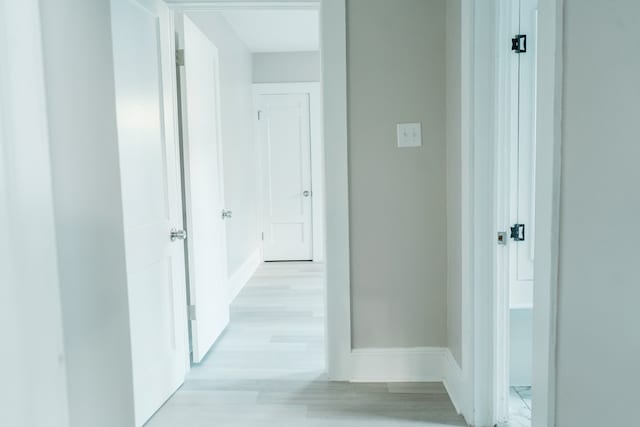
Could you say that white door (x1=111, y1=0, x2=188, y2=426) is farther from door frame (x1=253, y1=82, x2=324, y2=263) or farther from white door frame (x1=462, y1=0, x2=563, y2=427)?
door frame (x1=253, y1=82, x2=324, y2=263)

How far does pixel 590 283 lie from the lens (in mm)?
927

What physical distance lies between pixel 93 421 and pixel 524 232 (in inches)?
74.2

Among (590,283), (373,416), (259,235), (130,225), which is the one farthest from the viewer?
(259,235)

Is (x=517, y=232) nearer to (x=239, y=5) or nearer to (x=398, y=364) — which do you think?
(x=398, y=364)

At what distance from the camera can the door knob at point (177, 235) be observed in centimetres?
240

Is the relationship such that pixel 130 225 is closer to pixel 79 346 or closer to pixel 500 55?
pixel 79 346

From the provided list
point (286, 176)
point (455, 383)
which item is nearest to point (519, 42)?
point (455, 383)

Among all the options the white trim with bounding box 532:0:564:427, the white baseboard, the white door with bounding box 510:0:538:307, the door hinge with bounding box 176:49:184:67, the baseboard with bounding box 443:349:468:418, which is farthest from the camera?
the white baseboard

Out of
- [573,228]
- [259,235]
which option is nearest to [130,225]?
[573,228]

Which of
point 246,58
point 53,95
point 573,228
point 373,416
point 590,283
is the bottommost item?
point 373,416

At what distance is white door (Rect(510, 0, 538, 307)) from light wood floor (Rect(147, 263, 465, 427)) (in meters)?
0.74

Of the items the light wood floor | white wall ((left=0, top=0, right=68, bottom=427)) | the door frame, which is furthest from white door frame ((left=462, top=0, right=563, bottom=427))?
the door frame

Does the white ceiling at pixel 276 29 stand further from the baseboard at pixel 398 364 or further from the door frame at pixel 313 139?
the baseboard at pixel 398 364

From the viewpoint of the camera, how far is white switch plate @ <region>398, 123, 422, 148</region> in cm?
235
